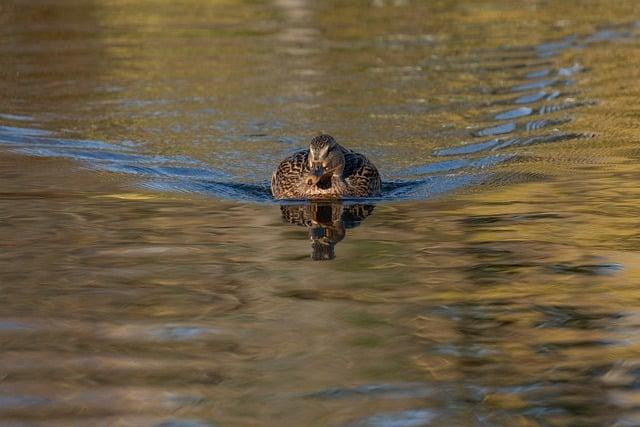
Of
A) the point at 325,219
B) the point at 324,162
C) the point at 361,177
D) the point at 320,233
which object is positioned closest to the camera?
the point at 320,233

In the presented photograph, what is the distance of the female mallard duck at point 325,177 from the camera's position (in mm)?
10836

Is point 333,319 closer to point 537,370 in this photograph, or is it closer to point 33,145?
point 537,370

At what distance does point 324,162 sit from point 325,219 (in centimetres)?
76

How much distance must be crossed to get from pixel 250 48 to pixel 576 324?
11995 mm

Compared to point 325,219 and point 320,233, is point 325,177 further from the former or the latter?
point 320,233

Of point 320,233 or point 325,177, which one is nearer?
point 320,233

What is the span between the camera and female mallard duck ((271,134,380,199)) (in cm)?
1084

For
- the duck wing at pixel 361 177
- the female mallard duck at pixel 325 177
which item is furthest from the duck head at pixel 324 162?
the duck wing at pixel 361 177

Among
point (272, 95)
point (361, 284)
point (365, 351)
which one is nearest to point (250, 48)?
point (272, 95)

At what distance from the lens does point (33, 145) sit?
1329 centimetres

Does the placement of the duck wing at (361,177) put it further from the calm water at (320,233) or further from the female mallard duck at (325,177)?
the calm water at (320,233)

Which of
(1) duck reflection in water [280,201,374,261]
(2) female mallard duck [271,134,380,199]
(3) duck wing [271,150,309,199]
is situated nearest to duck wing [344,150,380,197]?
(2) female mallard duck [271,134,380,199]

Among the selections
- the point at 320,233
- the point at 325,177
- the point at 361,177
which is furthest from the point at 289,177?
the point at 320,233

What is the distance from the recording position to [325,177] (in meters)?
11.0
